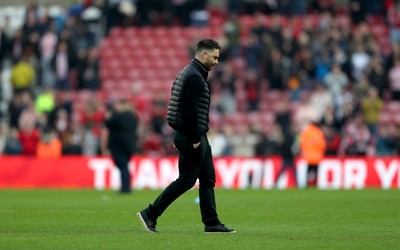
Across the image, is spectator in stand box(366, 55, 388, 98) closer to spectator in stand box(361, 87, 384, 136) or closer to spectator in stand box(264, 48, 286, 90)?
spectator in stand box(361, 87, 384, 136)


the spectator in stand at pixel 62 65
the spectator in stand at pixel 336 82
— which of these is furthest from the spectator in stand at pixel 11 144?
the spectator in stand at pixel 336 82

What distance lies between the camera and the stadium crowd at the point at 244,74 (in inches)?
1312

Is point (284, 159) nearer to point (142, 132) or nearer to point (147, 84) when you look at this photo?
point (142, 132)

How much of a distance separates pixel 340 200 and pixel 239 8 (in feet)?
53.6

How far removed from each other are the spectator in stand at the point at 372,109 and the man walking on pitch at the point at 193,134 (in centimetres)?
1986

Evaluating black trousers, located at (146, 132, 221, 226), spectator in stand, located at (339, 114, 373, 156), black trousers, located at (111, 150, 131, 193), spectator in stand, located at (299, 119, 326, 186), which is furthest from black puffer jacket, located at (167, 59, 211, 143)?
spectator in stand, located at (339, 114, 373, 156)

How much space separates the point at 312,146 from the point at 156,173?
4318 millimetres

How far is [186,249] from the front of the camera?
498 inches

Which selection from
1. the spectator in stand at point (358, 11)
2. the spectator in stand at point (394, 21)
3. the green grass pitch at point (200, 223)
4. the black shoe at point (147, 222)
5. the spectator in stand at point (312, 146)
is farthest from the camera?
the spectator in stand at point (358, 11)

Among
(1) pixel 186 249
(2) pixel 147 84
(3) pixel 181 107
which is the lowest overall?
(1) pixel 186 249

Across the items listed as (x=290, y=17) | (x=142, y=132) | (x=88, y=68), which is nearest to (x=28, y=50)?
(x=88, y=68)

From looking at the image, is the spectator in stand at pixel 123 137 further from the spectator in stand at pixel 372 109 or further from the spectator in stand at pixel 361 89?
the spectator in stand at pixel 361 89

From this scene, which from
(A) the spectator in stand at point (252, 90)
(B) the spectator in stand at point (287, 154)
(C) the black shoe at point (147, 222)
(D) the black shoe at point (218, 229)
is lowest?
(D) the black shoe at point (218, 229)

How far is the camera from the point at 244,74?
36.6 meters
